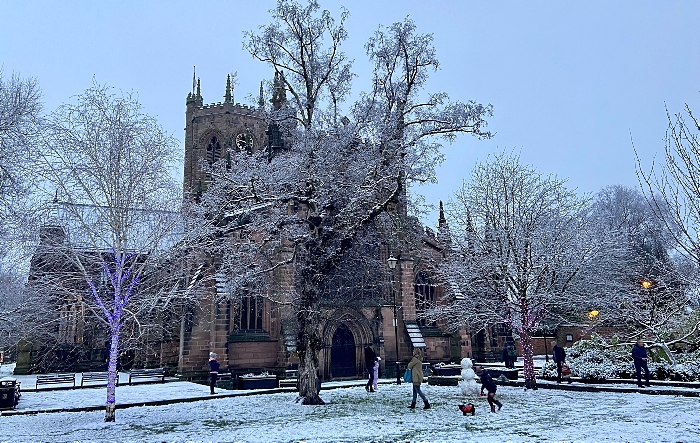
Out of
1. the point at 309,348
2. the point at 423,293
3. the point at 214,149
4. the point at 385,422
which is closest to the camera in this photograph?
the point at 385,422

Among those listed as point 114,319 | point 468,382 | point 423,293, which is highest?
point 423,293

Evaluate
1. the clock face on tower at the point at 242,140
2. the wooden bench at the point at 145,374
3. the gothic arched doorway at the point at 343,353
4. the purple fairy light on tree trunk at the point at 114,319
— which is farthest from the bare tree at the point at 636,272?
the clock face on tower at the point at 242,140

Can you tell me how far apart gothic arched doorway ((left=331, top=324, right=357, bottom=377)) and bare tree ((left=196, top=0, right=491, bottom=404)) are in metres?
10.9

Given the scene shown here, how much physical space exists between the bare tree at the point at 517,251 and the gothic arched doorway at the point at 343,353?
6.47 metres

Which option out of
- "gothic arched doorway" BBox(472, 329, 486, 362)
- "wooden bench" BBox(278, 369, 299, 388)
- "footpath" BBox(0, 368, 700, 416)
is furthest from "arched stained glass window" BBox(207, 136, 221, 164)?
"wooden bench" BBox(278, 369, 299, 388)

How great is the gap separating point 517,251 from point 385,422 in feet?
35.8

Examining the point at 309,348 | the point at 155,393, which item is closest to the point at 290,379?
the point at 155,393

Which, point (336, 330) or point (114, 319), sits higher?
point (114, 319)

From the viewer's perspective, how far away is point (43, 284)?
45.5 ft

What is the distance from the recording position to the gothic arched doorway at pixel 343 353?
92.2 ft

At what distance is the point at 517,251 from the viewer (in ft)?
66.8

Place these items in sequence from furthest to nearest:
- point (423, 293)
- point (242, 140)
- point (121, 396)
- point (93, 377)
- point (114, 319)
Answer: point (242, 140) → point (423, 293) → point (93, 377) → point (121, 396) → point (114, 319)

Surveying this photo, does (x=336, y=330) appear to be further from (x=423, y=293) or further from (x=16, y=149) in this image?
(x=16, y=149)

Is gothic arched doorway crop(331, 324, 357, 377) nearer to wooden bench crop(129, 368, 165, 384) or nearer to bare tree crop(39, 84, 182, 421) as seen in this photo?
wooden bench crop(129, 368, 165, 384)
